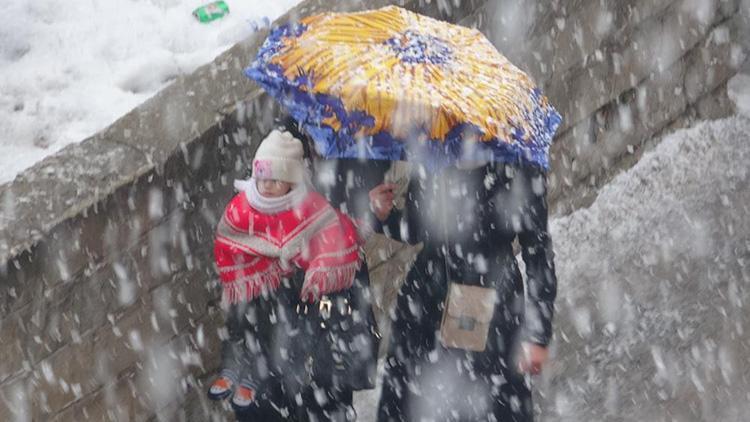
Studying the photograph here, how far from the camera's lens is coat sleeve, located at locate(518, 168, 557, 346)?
4.61 m

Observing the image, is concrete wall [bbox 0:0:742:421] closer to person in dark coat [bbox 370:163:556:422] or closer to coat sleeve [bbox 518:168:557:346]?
person in dark coat [bbox 370:163:556:422]

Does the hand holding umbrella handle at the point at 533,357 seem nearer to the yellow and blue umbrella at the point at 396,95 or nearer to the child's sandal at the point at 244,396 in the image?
the yellow and blue umbrella at the point at 396,95

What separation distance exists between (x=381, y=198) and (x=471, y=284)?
50 cm

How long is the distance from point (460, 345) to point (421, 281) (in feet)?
1.08

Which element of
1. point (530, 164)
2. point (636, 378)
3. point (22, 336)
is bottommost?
point (636, 378)

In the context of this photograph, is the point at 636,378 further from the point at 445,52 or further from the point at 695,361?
the point at 445,52

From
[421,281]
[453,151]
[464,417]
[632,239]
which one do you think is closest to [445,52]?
[453,151]

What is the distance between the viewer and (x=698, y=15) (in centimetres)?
772

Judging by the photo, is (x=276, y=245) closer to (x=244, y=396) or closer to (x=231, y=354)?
(x=231, y=354)

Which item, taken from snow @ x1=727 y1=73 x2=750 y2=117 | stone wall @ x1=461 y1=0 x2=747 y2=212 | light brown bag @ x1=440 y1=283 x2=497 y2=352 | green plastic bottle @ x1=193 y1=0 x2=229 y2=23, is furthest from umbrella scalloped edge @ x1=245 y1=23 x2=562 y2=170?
snow @ x1=727 y1=73 x2=750 y2=117

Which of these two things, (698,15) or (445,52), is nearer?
(445,52)

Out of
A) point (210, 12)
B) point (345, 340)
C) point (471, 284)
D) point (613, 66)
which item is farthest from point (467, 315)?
point (613, 66)

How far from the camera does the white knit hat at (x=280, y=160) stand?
436cm

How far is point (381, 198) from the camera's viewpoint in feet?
15.3
